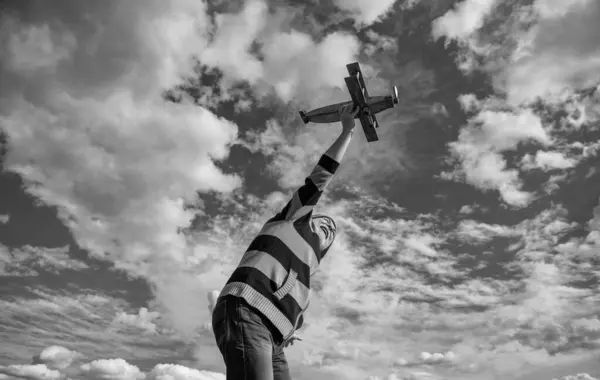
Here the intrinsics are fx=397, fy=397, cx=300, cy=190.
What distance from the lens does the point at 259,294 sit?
4.28m

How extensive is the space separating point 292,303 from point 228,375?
1.00m

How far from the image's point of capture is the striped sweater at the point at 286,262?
4.33m

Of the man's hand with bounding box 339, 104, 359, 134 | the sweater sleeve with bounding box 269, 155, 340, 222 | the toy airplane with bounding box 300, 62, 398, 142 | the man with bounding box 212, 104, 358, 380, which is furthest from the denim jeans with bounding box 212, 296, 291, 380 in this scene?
the toy airplane with bounding box 300, 62, 398, 142

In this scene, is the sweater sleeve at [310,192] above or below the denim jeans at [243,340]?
above

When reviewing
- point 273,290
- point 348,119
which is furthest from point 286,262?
point 348,119

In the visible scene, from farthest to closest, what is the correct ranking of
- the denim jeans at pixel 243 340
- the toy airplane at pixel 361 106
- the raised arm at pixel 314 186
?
the toy airplane at pixel 361 106 < the raised arm at pixel 314 186 < the denim jeans at pixel 243 340

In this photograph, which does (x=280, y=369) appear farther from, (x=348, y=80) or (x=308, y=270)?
(x=348, y=80)

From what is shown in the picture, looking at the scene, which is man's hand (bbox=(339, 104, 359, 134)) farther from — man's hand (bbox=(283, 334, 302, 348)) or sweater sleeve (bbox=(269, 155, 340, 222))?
man's hand (bbox=(283, 334, 302, 348))

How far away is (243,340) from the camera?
4074 mm

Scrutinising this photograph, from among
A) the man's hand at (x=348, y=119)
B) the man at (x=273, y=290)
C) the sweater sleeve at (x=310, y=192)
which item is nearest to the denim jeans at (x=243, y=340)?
the man at (x=273, y=290)

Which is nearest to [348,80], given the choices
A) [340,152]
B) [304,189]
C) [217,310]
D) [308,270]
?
[340,152]

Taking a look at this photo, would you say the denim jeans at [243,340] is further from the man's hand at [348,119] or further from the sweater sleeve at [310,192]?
the man's hand at [348,119]

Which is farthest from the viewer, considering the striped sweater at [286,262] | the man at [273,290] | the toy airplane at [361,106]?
the toy airplane at [361,106]

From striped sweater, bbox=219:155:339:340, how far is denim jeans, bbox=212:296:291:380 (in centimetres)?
10
